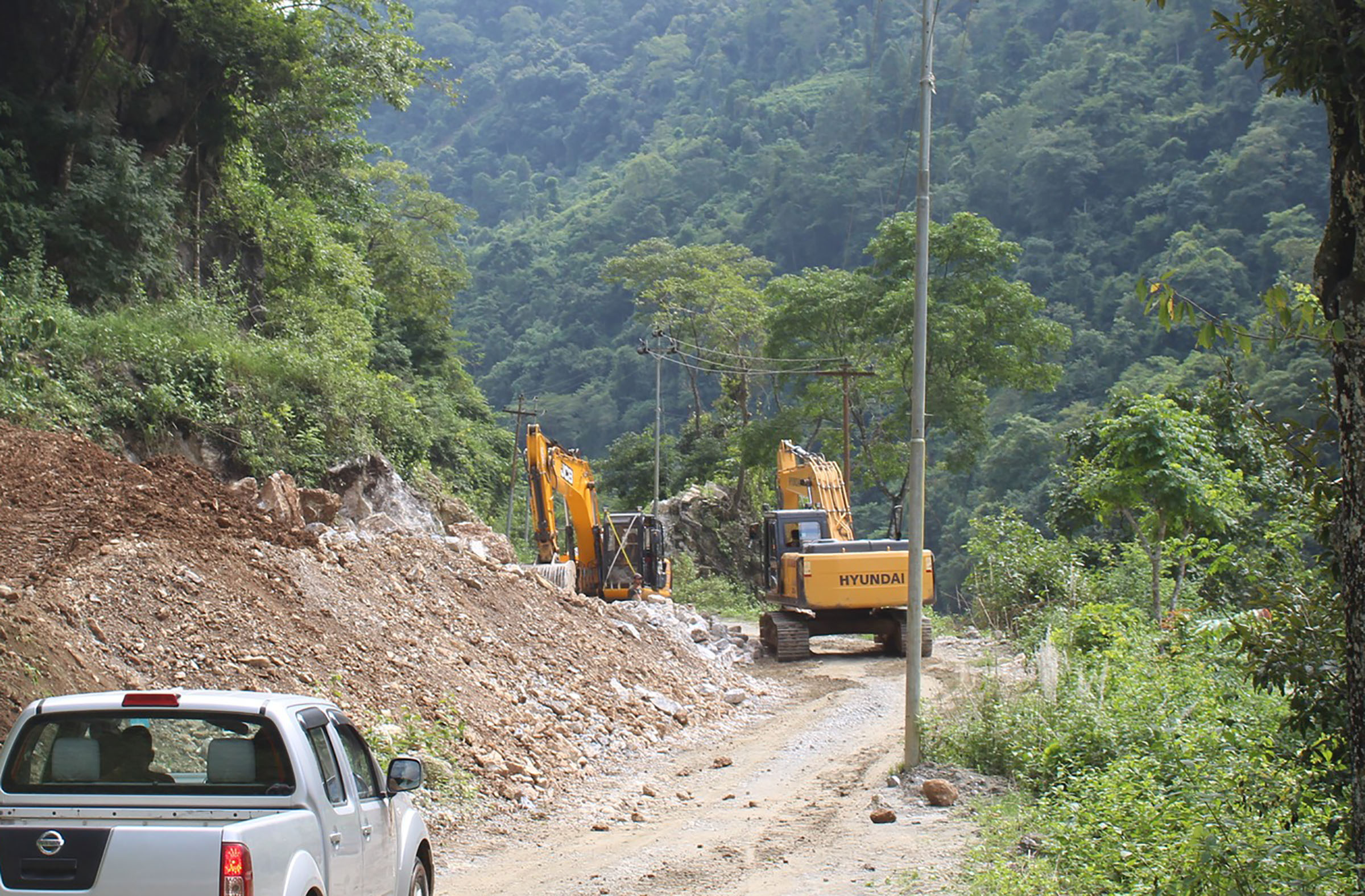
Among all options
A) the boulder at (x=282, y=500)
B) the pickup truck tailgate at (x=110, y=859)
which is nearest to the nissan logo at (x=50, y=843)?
the pickup truck tailgate at (x=110, y=859)

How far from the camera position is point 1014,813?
10.6 m

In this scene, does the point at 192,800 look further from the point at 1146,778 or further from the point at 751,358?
the point at 751,358

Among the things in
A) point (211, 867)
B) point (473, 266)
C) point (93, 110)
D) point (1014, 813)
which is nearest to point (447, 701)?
point (1014, 813)

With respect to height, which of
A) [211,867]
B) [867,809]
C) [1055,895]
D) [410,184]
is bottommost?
[867,809]

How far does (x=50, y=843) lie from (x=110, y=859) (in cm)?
30

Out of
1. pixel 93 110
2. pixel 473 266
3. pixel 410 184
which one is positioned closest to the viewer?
pixel 93 110

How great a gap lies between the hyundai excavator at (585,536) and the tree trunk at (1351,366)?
64.3ft

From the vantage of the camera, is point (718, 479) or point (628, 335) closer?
point (718, 479)

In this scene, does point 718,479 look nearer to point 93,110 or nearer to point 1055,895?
point 93,110

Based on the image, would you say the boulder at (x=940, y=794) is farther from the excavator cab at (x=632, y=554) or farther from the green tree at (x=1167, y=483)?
the excavator cab at (x=632, y=554)

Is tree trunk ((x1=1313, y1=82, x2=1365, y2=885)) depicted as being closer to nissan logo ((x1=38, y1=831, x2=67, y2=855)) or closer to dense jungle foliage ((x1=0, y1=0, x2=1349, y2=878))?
dense jungle foliage ((x1=0, y1=0, x2=1349, y2=878))

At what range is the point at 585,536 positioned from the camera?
29.1 meters

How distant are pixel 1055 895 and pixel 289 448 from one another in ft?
55.6

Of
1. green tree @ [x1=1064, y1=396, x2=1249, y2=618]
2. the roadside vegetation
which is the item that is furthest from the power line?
the roadside vegetation
